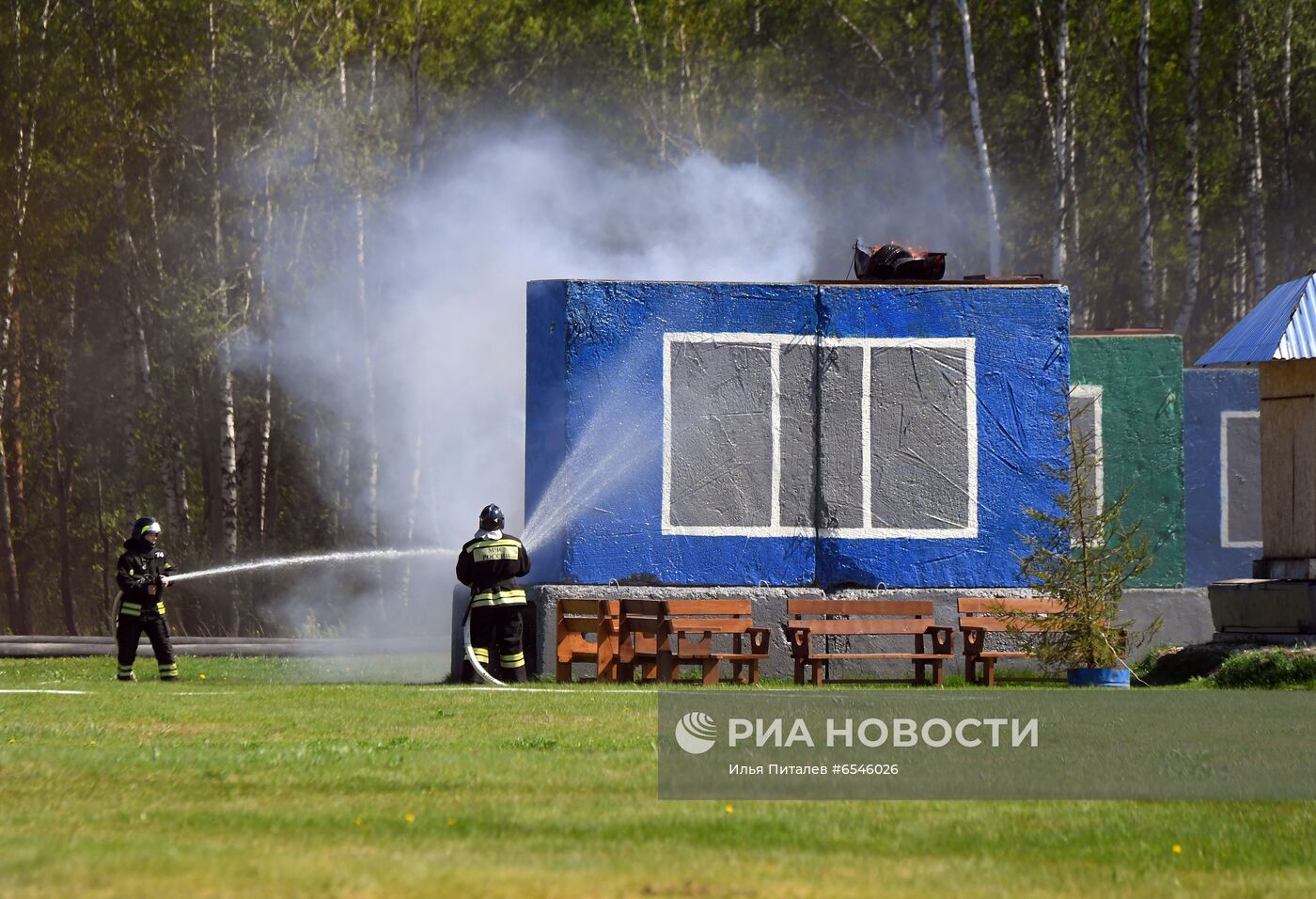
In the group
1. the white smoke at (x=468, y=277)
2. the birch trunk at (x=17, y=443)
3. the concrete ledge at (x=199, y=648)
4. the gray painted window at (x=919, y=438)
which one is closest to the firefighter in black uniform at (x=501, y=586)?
the gray painted window at (x=919, y=438)

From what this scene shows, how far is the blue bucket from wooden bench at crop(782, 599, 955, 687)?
1219 mm

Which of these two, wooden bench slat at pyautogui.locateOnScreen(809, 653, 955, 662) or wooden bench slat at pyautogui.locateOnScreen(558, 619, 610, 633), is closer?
wooden bench slat at pyautogui.locateOnScreen(809, 653, 955, 662)

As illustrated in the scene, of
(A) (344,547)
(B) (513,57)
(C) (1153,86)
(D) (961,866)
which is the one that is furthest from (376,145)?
(D) (961,866)

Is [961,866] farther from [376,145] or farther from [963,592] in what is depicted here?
[376,145]

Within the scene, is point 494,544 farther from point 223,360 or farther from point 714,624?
point 223,360

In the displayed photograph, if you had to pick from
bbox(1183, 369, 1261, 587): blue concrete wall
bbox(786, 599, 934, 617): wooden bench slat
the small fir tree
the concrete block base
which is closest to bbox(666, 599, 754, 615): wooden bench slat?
bbox(786, 599, 934, 617): wooden bench slat

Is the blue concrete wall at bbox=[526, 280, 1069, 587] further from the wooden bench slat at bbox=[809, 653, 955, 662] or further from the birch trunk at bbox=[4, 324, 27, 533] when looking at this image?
the birch trunk at bbox=[4, 324, 27, 533]

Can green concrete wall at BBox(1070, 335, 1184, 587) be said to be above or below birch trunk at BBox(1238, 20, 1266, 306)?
below

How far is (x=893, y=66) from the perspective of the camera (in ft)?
136

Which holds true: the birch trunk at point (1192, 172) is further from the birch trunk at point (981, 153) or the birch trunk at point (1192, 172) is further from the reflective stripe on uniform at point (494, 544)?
the reflective stripe on uniform at point (494, 544)

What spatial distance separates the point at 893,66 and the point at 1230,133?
7646 mm

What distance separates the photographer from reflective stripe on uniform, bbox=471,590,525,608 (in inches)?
703

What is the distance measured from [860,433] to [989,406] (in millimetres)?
1386

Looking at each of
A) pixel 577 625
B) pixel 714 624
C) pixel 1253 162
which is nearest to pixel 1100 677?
pixel 714 624
